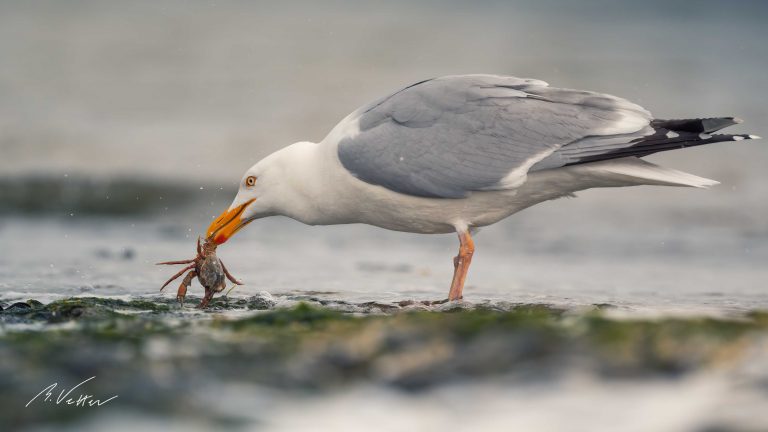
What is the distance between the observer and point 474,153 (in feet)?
19.5

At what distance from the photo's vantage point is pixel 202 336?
4199 millimetres

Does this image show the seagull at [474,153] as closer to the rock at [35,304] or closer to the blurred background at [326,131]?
the blurred background at [326,131]

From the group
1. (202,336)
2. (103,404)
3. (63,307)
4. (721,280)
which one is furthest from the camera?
(721,280)

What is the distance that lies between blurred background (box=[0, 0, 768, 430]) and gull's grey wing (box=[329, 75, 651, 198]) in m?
0.98

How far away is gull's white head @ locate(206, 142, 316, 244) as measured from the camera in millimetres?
6316

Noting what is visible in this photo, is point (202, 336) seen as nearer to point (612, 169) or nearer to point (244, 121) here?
point (612, 169)

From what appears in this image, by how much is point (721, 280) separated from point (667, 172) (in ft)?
7.83

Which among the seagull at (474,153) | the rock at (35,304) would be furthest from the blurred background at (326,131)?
the seagull at (474,153)

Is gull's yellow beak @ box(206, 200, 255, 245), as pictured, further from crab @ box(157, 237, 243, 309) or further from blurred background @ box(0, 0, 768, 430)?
blurred background @ box(0, 0, 768, 430)

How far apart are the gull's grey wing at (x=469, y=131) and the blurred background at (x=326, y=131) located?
0.98 meters

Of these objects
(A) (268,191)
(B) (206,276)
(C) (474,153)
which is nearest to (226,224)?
(A) (268,191)

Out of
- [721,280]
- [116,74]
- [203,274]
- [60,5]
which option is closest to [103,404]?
[203,274]

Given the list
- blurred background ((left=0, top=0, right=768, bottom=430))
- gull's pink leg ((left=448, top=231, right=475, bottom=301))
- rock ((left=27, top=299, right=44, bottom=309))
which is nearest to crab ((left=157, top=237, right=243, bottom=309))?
blurred background ((left=0, top=0, right=768, bottom=430))

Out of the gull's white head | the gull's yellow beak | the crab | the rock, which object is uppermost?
the gull's white head
